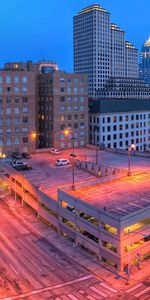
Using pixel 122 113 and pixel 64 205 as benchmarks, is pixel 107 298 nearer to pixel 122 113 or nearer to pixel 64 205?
pixel 64 205

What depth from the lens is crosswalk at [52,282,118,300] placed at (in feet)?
127

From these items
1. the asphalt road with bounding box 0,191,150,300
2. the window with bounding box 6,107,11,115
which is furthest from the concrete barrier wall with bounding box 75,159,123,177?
the window with bounding box 6,107,11,115

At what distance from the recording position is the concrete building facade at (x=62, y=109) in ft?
374

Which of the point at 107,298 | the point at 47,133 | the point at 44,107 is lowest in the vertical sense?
the point at 107,298

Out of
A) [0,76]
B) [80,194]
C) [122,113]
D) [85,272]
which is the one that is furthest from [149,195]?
[122,113]

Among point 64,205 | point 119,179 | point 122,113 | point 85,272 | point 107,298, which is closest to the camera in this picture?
point 107,298

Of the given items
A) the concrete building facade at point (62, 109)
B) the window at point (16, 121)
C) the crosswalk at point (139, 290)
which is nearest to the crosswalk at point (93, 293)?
the crosswalk at point (139, 290)

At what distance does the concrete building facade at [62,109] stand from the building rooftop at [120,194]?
5128 cm

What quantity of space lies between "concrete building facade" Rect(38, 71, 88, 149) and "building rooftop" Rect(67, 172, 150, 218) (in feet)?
168

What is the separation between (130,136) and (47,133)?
37.9 metres

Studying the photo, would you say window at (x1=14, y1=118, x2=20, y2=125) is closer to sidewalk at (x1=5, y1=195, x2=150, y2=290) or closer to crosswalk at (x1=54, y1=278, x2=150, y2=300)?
sidewalk at (x1=5, y1=195, x2=150, y2=290)

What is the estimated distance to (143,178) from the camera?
66.8m

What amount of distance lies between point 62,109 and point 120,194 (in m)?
62.7

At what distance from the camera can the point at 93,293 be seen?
39.5 m
